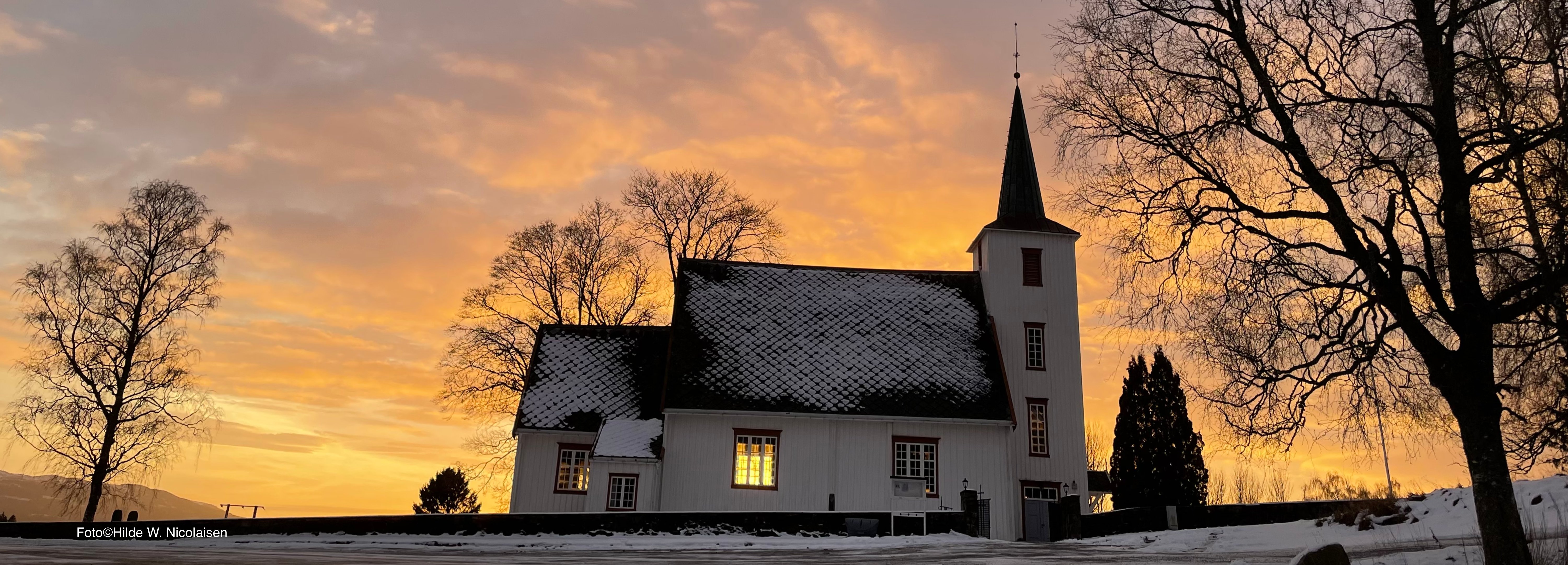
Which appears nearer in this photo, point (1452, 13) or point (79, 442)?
point (1452, 13)

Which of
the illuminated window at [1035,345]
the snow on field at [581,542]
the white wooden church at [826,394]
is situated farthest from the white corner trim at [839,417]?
the snow on field at [581,542]

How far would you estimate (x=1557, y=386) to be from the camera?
53.0 feet

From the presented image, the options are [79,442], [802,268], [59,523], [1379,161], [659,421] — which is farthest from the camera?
[802,268]

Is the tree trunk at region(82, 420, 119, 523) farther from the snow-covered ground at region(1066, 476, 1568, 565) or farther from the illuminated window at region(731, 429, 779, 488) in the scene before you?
the snow-covered ground at region(1066, 476, 1568, 565)

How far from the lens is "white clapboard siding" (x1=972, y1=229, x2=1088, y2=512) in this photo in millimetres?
31609

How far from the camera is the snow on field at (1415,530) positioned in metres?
16.3

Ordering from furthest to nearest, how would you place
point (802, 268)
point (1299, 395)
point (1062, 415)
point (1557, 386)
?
1. point (802, 268)
2. point (1062, 415)
3. point (1557, 386)
4. point (1299, 395)

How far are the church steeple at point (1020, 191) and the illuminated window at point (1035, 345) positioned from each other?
143 inches

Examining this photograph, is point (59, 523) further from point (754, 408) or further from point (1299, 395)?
point (1299, 395)

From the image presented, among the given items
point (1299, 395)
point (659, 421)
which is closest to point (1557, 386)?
point (1299, 395)

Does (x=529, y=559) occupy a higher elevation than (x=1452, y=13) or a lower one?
lower

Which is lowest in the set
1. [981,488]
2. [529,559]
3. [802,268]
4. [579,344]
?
[529,559]

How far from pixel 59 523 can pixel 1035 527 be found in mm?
25872

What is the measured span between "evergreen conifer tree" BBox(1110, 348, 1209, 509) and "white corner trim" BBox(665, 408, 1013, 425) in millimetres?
10714
